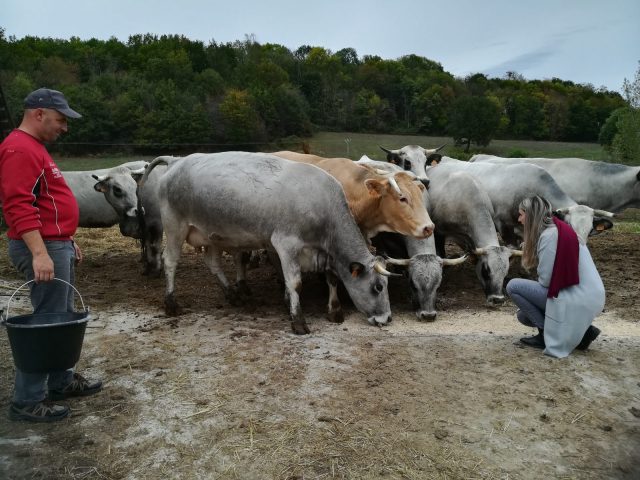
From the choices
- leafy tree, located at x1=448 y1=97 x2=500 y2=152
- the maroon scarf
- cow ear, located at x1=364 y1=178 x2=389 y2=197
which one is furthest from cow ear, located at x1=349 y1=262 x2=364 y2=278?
leafy tree, located at x1=448 y1=97 x2=500 y2=152

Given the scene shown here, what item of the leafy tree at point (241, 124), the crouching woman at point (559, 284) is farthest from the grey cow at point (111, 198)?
the leafy tree at point (241, 124)

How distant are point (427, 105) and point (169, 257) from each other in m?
43.2

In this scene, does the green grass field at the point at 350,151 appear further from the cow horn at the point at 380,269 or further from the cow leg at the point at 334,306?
the cow leg at the point at 334,306

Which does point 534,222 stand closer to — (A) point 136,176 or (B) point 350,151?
(A) point 136,176

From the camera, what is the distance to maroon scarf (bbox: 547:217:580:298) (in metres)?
4.94

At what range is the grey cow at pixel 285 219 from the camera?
6.41 m

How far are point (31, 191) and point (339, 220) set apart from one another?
3.77 m

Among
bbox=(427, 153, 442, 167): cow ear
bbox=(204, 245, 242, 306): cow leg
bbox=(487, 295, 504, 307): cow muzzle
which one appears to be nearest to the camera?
bbox=(487, 295, 504, 307): cow muzzle

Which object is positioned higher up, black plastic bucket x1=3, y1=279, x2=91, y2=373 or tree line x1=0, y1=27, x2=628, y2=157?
tree line x1=0, y1=27, x2=628, y2=157

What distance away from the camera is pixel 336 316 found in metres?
6.78

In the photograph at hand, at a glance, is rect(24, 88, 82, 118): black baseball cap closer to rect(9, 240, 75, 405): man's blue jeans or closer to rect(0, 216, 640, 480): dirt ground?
rect(9, 240, 75, 405): man's blue jeans

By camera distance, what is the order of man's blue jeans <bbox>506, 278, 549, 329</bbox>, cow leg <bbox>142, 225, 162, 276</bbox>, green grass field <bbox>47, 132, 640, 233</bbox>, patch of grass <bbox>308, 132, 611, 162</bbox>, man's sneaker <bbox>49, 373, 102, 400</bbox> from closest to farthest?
man's sneaker <bbox>49, 373, 102, 400</bbox>
man's blue jeans <bbox>506, 278, 549, 329</bbox>
cow leg <bbox>142, 225, 162, 276</bbox>
green grass field <bbox>47, 132, 640, 233</bbox>
patch of grass <bbox>308, 132, 611, 162</bbox>

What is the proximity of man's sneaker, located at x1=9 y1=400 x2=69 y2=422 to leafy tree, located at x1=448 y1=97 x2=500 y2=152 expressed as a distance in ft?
125

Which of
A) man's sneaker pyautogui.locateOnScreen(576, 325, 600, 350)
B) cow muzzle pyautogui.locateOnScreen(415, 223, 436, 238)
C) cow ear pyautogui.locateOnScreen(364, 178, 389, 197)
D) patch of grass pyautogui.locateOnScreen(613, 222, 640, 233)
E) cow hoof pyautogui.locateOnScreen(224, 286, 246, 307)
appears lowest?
patch of grass pyautogui.locateOnScreen(613, 222, 640, 233)
